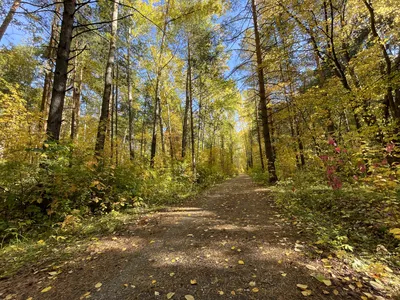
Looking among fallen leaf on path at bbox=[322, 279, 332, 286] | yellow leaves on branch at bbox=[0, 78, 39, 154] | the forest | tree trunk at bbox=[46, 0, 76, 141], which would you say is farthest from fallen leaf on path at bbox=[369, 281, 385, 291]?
yellow leaves on branch at bbox=[0, 78, 39, 154]

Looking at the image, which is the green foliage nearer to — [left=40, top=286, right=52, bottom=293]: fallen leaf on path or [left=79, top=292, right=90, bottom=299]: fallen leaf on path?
[left=79, top=292, right=90, bottom=299]: fallen leaf on path

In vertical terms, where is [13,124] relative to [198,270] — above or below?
above

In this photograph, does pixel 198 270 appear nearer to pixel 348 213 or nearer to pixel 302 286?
pixel 302 286

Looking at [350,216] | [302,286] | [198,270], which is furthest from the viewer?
[350,216]

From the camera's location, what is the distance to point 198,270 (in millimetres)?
2527

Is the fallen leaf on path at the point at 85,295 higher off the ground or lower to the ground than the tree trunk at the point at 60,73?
lower

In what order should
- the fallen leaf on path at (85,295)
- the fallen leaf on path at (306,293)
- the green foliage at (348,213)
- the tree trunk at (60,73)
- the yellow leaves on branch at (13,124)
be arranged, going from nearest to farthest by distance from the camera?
the fallen leaf on path at (306,293), the fallen leaf on path at (85,295), the green foliage at (348,213), the tree trunk at (60,73), the yellow leaves on branch at (13,124)

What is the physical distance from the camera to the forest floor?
2.09 m

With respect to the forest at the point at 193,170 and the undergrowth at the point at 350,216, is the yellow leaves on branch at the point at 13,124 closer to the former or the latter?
the forest at the point at 193,170

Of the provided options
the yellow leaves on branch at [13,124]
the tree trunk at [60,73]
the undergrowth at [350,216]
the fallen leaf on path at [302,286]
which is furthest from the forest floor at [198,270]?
the yellow leaves on branch at [13,124]

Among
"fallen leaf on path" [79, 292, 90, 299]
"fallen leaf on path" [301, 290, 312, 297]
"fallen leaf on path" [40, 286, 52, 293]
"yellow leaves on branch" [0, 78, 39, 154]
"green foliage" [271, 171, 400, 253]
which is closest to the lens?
"fallen leaf on path" [301, 290, 312, 297]

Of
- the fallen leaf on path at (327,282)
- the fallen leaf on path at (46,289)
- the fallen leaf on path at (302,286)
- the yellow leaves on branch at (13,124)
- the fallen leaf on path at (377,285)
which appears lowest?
the fallen leaf on path at (377,285)

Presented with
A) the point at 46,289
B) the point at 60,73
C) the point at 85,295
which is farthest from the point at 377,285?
the point at 60,73

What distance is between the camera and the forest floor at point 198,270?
2090 mm
